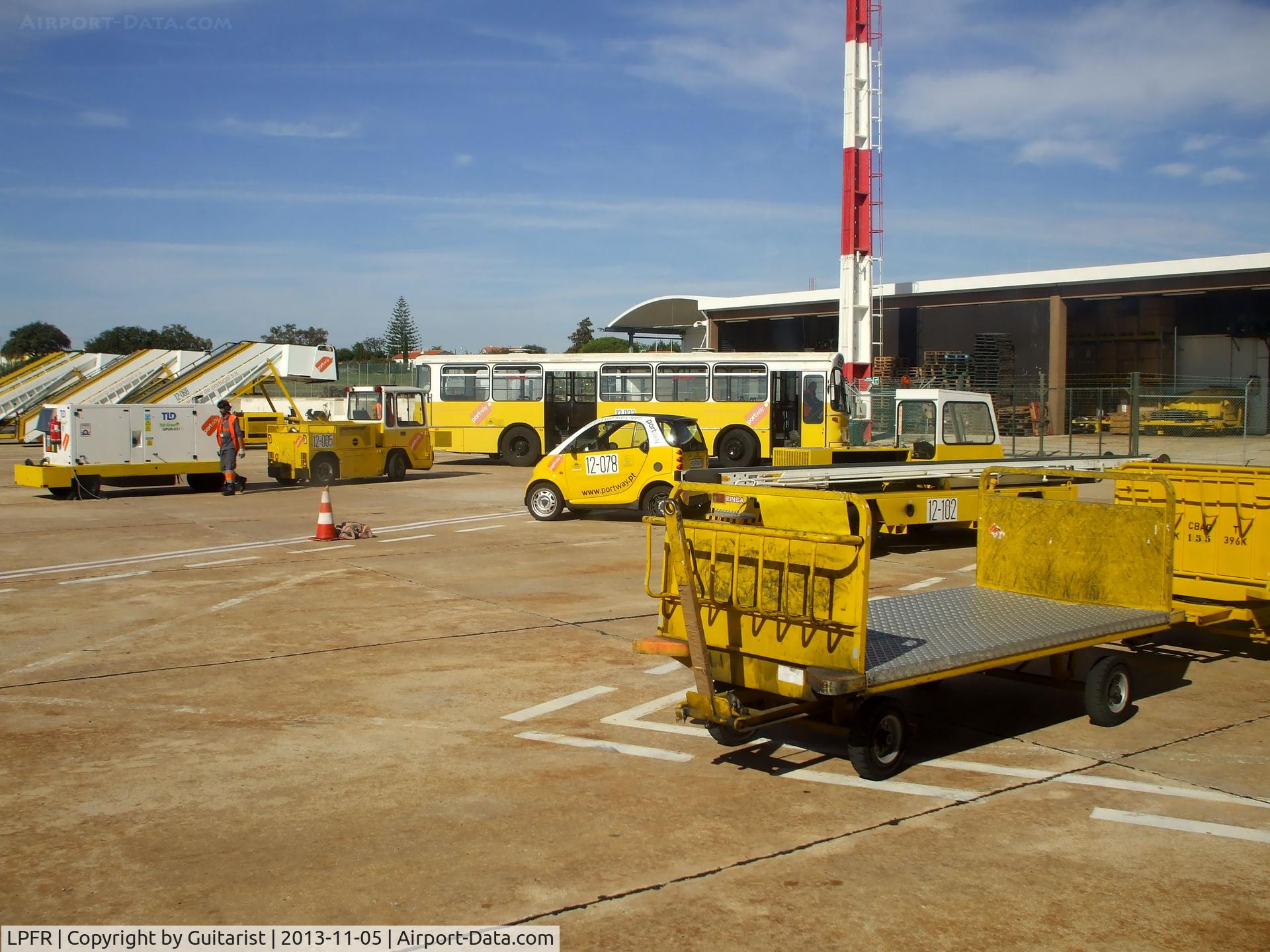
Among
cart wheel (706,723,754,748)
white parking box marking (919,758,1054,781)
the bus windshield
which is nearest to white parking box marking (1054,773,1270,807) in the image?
white parking box marking (919,758,1054,781)

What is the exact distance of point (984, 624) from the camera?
22.4 ft

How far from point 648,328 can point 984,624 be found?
56950mm

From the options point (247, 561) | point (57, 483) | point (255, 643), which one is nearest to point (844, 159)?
point (57, 483)

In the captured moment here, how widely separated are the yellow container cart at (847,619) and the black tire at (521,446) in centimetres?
2303

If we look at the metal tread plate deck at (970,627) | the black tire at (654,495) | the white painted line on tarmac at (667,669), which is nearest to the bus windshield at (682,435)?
the black tire at (654,495)

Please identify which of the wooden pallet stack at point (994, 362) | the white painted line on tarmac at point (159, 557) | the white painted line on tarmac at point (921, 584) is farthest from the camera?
the wooden pallet stack at point (994, 362)

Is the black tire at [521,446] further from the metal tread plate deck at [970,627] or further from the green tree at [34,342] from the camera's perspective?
the green tree at [34,342]

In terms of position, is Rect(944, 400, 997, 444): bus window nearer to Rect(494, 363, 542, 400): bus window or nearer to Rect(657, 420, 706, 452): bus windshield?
Rect(657, 420, 706, 452): bus windshield

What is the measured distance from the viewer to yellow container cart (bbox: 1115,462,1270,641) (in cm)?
831

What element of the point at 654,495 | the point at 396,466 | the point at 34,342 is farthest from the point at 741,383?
the point at 34,342

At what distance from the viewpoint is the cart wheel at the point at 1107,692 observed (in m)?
6.70

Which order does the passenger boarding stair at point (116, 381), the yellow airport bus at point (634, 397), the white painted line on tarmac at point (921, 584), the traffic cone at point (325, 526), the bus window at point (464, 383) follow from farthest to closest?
the passenger boarding stair at point (116, 381) → the bus window at point (464, 383) → the yellow airport bus at point (634, 397) → the traffic cone at point (325, 526) → the white painted line on tarmac at point (921, 584)

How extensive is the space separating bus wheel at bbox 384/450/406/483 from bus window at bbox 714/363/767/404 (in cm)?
835

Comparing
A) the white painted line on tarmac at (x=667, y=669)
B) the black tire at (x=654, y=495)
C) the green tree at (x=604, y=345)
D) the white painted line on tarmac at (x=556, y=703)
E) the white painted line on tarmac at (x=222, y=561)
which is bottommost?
the white painted line on tarmac at (x=556, y=703)
